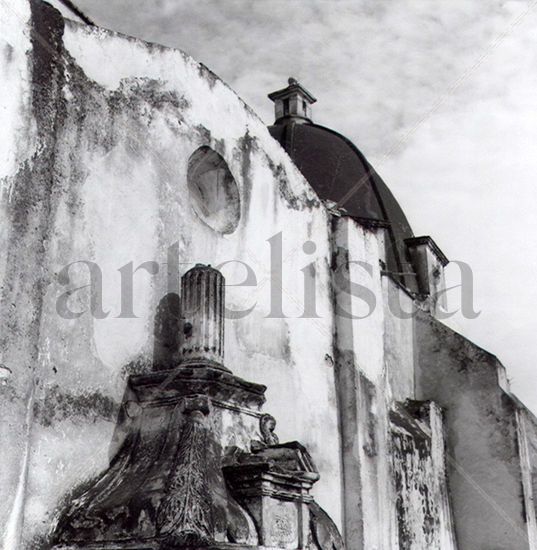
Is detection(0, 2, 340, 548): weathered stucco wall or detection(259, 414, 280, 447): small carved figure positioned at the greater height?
detection(0, 2, 340, 548): weathered stucco wall

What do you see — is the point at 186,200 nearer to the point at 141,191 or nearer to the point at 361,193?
the point at 141,191

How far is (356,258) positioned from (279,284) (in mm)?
1556

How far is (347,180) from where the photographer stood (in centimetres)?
1642

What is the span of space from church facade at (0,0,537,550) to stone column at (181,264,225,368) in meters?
0.02

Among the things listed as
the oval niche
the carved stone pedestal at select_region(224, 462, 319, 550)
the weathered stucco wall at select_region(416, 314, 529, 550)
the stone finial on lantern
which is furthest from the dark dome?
the carved stone pedestal at select_region(224, 462, 319, 550)

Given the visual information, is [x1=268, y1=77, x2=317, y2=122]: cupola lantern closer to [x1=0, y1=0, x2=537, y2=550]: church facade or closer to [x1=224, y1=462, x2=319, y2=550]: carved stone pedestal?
[x1=0, y1=0, x2=537, y2=550]: church facade

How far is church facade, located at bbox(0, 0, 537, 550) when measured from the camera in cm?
575

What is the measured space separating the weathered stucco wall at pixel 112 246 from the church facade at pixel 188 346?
0.06 feet

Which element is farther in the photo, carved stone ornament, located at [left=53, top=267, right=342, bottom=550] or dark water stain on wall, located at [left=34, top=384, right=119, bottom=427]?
dark water stain on wall, located at [left=34, top=384, right=119, bottom=427]

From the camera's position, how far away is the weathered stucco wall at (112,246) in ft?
18.9

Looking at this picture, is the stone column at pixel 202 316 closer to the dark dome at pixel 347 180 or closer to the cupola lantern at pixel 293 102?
the dark dome at pixel 347 180

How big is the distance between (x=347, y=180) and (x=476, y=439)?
6620 millimetres

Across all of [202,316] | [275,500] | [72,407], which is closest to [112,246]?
[202,316]

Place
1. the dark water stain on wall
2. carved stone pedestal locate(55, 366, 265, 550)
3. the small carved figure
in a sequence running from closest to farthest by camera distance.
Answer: carved stone pedestal locate(55, 366, 265, 550) → the dark water stain on wall → the small carved figure
